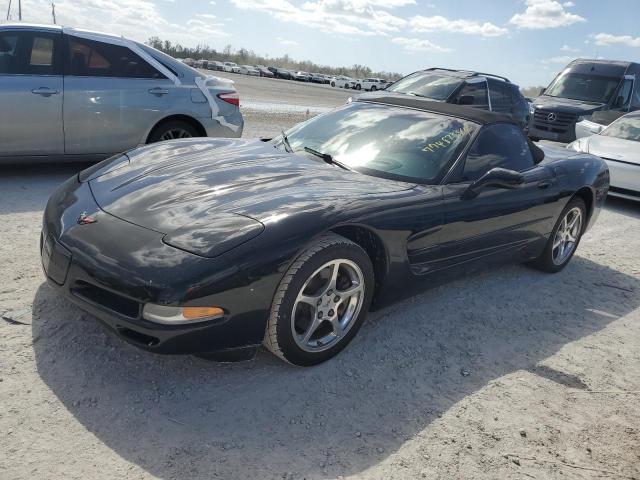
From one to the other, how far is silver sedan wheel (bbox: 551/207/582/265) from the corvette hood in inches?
83.2

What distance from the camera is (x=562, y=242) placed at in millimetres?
5020

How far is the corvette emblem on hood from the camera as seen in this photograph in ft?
9.49

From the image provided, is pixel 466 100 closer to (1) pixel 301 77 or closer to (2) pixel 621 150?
(2) pixel 621 150

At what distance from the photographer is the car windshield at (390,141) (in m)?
3.67

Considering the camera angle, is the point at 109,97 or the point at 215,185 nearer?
the point at 215,185

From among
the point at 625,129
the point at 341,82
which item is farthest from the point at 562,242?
the point at 341,82

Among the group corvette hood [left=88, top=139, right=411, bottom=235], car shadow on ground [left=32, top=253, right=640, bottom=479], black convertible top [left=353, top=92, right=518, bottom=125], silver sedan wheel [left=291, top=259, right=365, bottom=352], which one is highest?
black convertible top [left=353, top=92, right=518, bottom=125]

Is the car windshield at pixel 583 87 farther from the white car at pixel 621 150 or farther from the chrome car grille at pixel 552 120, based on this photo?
the white car at pixel 621 150

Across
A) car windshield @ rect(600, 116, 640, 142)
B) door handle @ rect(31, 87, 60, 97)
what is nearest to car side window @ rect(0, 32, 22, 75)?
door handle @ rect(31, 87, 60, 97)

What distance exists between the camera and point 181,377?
2.79 metres

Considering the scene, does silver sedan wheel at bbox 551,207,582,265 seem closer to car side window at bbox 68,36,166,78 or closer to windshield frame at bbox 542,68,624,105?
car side window at bbox 68,36,166,78

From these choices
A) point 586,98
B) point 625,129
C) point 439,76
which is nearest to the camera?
point 625,129

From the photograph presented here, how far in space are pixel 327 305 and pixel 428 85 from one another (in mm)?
7961

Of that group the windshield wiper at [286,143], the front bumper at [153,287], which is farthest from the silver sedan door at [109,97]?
the front bumper at [153,287]
